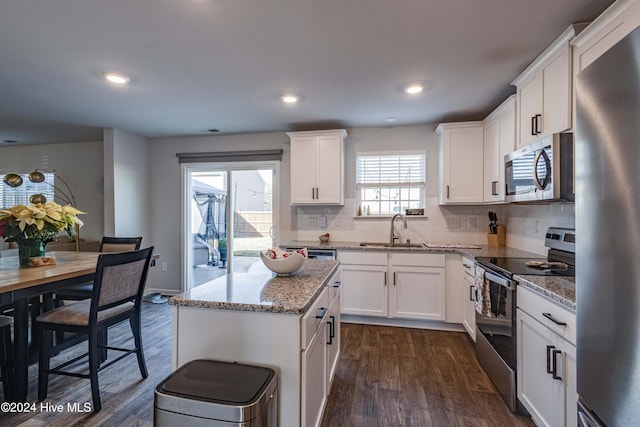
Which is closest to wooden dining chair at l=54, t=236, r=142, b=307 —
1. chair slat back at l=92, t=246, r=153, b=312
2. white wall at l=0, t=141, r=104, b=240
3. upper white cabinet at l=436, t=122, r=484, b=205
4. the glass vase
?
the glass vase

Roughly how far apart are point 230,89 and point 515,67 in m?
2.39

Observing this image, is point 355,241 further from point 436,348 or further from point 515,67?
point 515,67

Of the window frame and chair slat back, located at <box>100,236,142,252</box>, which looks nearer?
chair slat back, located at <box>100,236,142,252</box>

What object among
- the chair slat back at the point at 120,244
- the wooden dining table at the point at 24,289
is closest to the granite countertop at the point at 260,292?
the wooden dining table at the point at 24,289

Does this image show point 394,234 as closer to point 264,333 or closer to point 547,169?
point 547,169

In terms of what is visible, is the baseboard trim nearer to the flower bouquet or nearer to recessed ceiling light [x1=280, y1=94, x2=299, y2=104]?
recessed ceiling light [x1=280, y1=94, x2=299, y2=104]

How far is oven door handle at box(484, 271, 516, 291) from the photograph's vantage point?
6.03 ft

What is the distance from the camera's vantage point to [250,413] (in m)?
0.99

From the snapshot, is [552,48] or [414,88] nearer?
[552,48]

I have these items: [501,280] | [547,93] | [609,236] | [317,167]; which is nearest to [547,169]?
[547,93]

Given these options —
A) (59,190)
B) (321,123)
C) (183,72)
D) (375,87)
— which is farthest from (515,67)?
(59,190)

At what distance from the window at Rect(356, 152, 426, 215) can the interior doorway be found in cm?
128

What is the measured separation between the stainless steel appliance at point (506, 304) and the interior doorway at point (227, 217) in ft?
9.29

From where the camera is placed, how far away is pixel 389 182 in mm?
3922
